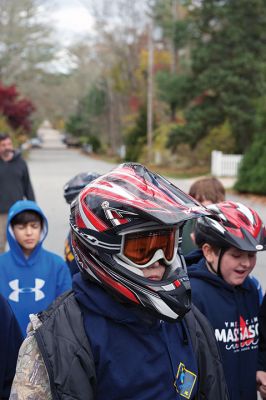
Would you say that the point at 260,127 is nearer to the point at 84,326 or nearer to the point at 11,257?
the point at 11,257

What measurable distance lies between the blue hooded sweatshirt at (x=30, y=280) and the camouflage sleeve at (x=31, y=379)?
101 inches

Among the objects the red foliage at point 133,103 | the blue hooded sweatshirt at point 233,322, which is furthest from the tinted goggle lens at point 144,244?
the red foliage at point 133,103

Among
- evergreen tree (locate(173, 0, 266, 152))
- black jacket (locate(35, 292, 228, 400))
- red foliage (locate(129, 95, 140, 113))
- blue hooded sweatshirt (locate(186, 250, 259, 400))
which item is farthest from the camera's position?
red foliage (locate(129, 95, 140, 113))

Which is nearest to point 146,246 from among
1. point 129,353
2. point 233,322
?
point 129,353

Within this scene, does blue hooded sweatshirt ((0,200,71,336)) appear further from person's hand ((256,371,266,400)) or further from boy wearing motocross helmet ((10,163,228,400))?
boy wearing motocross helmet ((10,163,228,400))

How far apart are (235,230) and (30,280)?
1.83m

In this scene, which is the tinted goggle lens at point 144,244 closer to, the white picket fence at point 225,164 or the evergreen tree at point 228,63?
the white picket fence at point 225,164

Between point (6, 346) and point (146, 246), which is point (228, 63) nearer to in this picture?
point (6, 346)

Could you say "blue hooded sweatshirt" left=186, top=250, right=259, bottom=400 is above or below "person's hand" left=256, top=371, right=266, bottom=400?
above

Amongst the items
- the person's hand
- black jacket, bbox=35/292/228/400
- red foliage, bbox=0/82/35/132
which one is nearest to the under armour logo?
the person's hand

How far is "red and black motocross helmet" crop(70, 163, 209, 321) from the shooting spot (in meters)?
1.71

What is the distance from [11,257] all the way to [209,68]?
90.1 feet

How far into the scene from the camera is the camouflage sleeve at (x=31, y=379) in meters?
1.70

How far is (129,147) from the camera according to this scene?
44.7 metres
